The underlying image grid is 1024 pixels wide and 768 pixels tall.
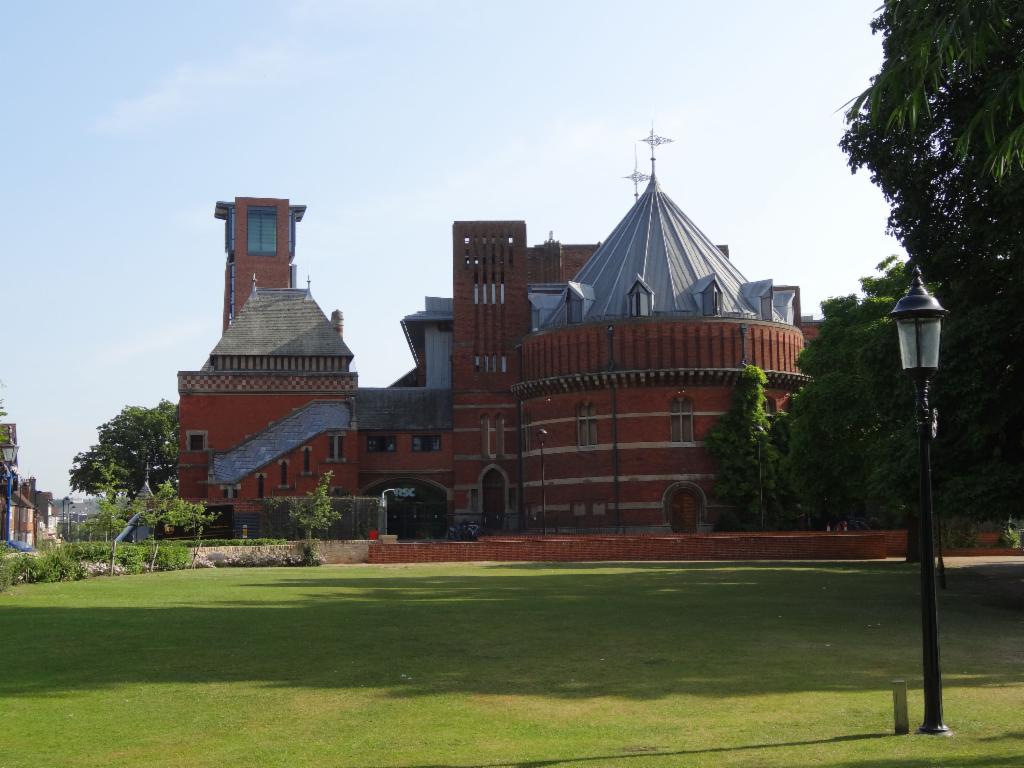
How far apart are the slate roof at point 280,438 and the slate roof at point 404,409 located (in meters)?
1.64

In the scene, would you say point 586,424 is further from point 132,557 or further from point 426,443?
point 132,557

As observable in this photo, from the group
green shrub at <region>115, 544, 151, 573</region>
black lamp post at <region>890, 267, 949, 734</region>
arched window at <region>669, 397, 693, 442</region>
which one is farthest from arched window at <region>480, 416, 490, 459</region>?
black lamp post at <region>890, 267, 949, 734</region>

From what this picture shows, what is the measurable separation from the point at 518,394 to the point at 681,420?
36.6 ft

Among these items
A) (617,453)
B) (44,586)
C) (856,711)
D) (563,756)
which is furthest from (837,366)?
A: (563,756)

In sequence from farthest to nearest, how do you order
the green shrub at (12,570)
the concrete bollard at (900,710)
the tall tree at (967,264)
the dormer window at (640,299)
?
the dormer window at (640,299)
the green shrub at (12,570)
the tall tree at (967,264)
the concrete bollard at (900,710)

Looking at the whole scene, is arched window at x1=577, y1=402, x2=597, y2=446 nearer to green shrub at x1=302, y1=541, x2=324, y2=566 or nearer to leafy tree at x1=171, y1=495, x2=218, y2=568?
leafy tree at x1=171, y1=495, x2=218, y2=568

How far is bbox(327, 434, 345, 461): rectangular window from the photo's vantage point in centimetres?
6662

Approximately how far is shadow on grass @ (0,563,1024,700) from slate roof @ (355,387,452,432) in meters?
38.8

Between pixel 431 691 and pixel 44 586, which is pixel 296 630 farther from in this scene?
pixel 44 586

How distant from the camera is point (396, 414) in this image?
231 ft

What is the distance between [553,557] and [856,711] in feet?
112

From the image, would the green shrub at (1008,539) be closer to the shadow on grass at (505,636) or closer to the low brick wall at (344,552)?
the shadow on grass at (505,636)

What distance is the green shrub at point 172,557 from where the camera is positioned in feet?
133

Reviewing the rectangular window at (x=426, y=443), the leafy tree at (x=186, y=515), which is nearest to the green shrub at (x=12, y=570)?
the leafy tree at (x=186, y=515)
